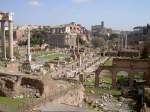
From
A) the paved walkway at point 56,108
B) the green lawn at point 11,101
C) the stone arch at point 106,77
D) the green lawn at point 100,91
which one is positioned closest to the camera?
the paved walkway at point 56,108

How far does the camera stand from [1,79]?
20422 mm

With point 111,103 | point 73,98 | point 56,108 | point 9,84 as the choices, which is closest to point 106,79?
point 111,103

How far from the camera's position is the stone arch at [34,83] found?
20391 mm

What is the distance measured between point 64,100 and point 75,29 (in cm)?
10341

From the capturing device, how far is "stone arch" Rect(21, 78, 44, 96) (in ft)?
66.9

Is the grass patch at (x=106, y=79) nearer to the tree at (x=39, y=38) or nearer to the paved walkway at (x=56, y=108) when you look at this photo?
the paved walkway at (x=56, y=108)

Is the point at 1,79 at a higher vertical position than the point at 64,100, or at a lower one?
higher

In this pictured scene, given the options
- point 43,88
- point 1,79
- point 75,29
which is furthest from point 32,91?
point 75,29

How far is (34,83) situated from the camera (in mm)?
20938

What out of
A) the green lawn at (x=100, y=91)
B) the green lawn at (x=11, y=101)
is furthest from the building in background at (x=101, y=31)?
the green lawn at (x=11, y=101)

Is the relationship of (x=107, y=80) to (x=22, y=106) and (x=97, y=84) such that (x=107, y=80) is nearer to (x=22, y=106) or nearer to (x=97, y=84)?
(x=97, y=84)

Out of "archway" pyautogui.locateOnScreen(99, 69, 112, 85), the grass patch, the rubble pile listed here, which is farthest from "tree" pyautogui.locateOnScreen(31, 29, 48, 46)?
the rubble pile

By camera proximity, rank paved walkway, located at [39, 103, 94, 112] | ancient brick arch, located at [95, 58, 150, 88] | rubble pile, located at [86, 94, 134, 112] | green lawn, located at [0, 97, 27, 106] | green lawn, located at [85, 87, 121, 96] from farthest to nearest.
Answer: ancient brick arch, located at [95, 58, 150, 88] → green lawn, located at [85, 87, 121, 96] → rubble pile, located at [86, 94, 134, 112] → green lawn, located at [0, 97, 27, 106] → paved walkway, located at [39, 103, 94, 112]

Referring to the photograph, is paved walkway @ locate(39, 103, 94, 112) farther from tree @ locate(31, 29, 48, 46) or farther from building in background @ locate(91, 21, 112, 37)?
building in background @ locate(91, 21, 112, 37)
